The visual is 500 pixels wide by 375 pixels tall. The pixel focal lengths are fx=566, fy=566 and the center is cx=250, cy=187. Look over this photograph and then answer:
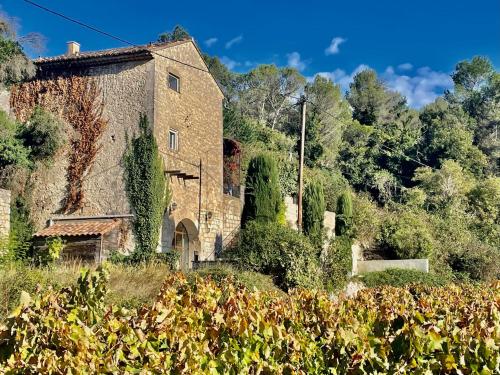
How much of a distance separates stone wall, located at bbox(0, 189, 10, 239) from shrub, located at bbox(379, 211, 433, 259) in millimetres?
17121

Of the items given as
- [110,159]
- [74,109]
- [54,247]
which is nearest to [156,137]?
[110,159]

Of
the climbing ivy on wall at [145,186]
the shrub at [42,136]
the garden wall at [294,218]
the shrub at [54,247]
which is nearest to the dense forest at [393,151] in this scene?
the garden wall at [294,218]

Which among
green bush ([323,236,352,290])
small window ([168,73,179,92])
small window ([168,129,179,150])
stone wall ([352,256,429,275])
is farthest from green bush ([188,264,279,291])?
stone wall ([352,256,429,275])

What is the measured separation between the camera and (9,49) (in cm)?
1830

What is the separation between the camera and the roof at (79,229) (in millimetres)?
18109

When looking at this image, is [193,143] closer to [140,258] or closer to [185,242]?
[185,242]

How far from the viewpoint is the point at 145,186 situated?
1894 cm

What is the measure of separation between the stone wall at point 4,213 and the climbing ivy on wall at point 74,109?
2.57 m

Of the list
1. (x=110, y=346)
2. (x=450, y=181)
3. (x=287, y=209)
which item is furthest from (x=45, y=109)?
(x=450, y=181)

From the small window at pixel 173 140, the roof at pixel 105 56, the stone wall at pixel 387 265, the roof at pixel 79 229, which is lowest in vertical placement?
the stone wall at pixel 387 265

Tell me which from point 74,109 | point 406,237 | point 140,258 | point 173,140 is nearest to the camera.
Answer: point 140,258

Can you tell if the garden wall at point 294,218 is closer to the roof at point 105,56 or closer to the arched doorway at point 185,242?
the arched doorway at point 185,242

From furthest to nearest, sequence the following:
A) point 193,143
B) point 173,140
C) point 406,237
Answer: point 406,237 → point 193,143 → point 173,140

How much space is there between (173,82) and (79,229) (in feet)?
21.5
